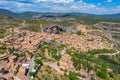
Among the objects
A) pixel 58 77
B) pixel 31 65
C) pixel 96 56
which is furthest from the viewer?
pixel 96 56

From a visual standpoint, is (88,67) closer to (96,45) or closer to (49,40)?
(49,40)

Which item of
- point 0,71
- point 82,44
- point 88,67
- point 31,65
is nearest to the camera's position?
point 0,71

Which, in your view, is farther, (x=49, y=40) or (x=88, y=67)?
(x=49, y=40)

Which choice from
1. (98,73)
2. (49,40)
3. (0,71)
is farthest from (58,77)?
(49,40)

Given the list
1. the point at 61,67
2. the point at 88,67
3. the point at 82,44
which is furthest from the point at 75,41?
the point at 61,67

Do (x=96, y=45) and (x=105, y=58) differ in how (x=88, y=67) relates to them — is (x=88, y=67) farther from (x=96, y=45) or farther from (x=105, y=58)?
(x=96, y=45)

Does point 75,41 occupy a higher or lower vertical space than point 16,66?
lower

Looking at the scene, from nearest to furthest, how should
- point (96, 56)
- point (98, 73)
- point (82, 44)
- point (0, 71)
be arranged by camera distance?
point (0, 71) < point (98, 73) < point (96, 56) < point (82, 44)

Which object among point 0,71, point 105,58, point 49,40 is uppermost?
point 0,71

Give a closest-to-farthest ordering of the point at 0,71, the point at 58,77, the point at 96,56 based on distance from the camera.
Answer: the point at 0,71, the point at 58,77, the point at 96,56

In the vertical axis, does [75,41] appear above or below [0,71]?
below
